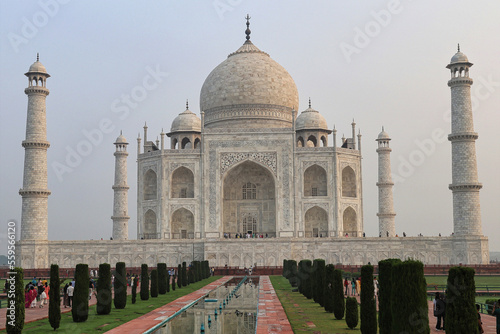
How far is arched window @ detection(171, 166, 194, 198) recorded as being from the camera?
3444 cm

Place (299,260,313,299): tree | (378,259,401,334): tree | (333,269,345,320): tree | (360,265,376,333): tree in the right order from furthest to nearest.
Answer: (299,260,313,299): tree, (333,269,345,320): tree, (360,265,376,333): tree, (378,259,401,334): tree

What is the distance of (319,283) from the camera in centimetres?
1495

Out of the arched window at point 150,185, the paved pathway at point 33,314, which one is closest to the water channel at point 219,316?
the paved pathway at point 33,314

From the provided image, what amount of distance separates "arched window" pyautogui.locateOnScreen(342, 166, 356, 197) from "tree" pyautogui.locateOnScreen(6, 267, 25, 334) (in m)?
26.4

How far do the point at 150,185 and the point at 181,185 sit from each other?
76.1 inches

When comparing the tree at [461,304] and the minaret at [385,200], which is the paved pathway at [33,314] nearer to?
the tree at [461,304]

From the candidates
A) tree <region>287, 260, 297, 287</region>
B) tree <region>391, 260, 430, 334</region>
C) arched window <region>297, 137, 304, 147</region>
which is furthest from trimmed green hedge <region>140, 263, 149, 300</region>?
arched window <region>297, 137, 304, 147</region>

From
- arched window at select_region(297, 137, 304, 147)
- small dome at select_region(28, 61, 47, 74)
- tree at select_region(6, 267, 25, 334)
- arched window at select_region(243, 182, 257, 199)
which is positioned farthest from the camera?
arched window at select_region(297, 137, 304, 147)

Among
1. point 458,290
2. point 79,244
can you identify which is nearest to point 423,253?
point 79,244

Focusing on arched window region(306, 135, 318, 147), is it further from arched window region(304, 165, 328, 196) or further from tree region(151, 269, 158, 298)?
tree region(151, 269, 158, 298)

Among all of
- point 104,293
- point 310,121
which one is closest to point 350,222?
point 310,121

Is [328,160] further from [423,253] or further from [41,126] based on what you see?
[41,126]

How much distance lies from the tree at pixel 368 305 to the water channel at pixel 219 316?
6.50 feet

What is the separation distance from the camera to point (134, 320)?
12.2 m
